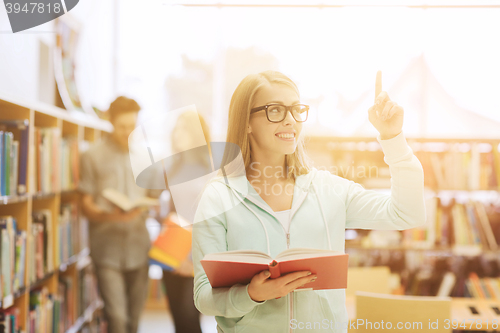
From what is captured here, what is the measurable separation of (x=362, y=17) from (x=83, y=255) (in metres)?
2.05

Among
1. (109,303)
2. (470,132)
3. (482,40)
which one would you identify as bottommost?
(109,303)

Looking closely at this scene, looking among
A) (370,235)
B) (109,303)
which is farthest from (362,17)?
(109,303)

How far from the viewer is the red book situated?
0.83m

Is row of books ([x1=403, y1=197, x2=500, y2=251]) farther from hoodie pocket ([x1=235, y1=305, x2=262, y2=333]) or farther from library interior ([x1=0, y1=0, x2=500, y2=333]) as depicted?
hoodie pocket ([x1=235, y1=305, x2=262, y2=333])

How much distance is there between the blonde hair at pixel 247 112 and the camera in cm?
106

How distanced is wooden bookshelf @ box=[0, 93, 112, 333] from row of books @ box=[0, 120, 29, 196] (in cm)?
3

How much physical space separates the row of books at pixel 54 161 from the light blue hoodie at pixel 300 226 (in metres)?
1.16

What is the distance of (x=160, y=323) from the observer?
3.01 metres

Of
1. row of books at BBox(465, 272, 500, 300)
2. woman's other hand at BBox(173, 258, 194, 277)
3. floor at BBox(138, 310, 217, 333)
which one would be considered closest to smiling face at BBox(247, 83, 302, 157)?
woman's other hand at BBox(173, 258, 194, 277)

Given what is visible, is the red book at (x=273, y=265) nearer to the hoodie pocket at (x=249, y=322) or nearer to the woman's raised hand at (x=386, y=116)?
the hoodie pocket at (x=249, y=322)

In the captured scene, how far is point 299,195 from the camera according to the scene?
1078 millimetres

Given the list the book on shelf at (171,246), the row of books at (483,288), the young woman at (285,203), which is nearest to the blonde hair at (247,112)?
the young woman at (285,203)

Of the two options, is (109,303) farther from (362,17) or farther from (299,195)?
(362,17)

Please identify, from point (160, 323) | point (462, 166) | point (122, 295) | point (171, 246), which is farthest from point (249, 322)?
→ point (160, 323)
